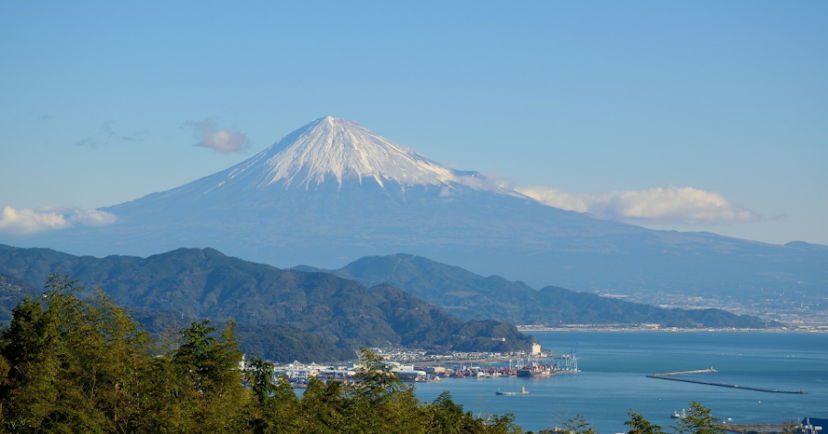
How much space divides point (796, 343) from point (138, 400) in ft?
522

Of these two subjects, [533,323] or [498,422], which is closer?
[498,422]

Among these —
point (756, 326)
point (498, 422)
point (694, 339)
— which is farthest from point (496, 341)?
point (498, 422)

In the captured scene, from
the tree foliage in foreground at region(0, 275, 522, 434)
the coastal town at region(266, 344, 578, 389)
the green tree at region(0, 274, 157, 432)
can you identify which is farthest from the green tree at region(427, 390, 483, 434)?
the coastal town at region(266, 344, 578, 389)

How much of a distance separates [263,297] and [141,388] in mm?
140147

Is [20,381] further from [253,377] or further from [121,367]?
[253,377]

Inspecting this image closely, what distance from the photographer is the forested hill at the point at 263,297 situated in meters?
142

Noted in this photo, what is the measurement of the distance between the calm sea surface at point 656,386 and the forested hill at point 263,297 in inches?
702

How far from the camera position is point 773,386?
84.6 meters

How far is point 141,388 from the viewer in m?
15.9

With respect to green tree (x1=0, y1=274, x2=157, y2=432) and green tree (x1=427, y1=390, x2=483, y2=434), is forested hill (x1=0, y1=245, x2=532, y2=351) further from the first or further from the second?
green tree (x1=0, y1=274, x2=157, y2=432)

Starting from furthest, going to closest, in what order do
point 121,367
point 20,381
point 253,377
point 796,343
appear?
point 796,343, point 253,377, point 121,367, point 20,381

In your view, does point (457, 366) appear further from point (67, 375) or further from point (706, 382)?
point (67, 375)

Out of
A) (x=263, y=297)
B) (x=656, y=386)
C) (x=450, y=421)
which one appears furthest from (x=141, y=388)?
(x=263, y=297)

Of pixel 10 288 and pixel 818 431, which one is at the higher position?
pixel 10 288
